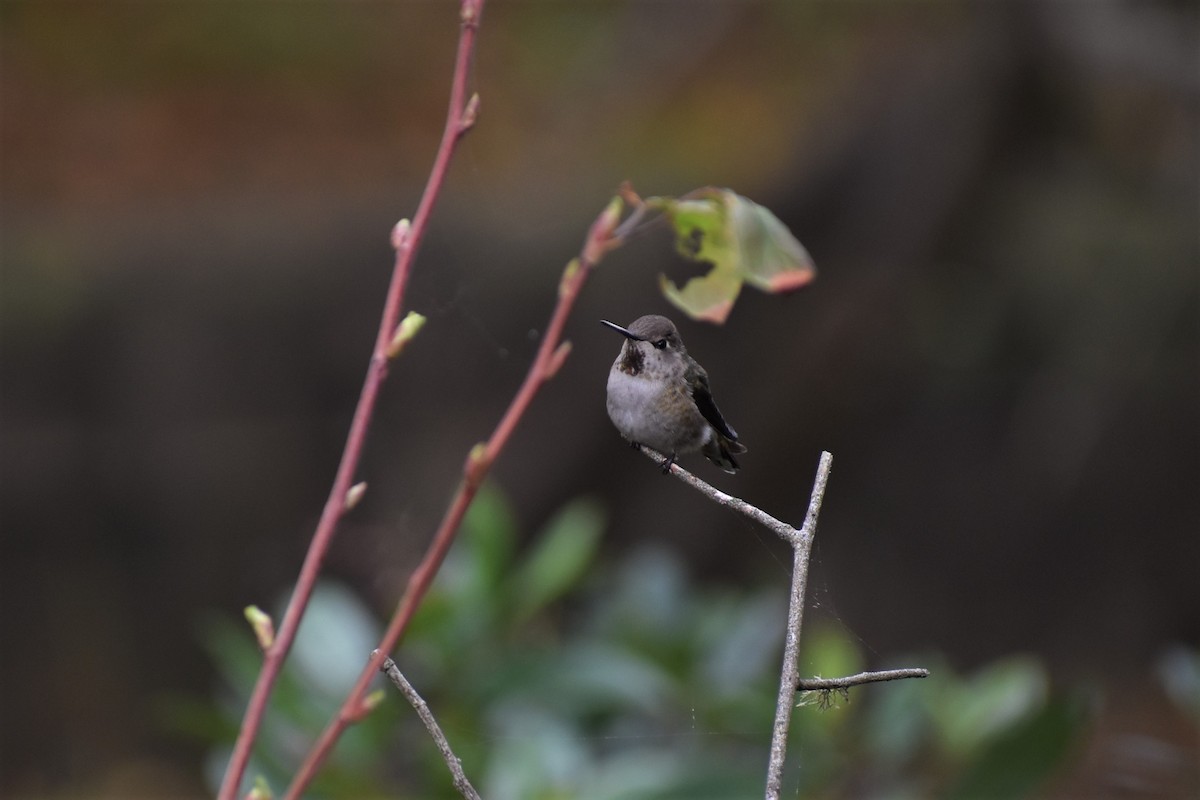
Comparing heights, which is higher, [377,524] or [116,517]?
[377,524]

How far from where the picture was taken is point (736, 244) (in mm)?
Answer: 822

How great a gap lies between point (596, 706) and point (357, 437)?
2.06 metres

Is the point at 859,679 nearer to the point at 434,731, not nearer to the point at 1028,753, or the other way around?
the point at 434,731

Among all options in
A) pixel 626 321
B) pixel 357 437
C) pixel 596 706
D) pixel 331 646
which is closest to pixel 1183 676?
pixel 596 706

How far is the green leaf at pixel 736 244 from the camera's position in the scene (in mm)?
822

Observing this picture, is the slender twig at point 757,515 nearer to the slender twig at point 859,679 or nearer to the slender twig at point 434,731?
the slender twig at point 859,679

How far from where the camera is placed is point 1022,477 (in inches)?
216

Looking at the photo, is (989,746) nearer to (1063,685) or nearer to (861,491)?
(861,491)

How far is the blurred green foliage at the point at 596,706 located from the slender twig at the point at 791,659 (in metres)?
1.53

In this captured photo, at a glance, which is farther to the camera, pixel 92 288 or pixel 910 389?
pixel 92 288

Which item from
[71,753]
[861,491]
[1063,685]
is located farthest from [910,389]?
[71,753]

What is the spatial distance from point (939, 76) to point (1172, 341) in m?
1.64

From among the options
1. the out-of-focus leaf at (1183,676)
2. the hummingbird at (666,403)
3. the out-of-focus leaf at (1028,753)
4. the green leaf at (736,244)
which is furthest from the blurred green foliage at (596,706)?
the green leaf at (736,244)

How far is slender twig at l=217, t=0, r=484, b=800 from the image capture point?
2.38 ft
